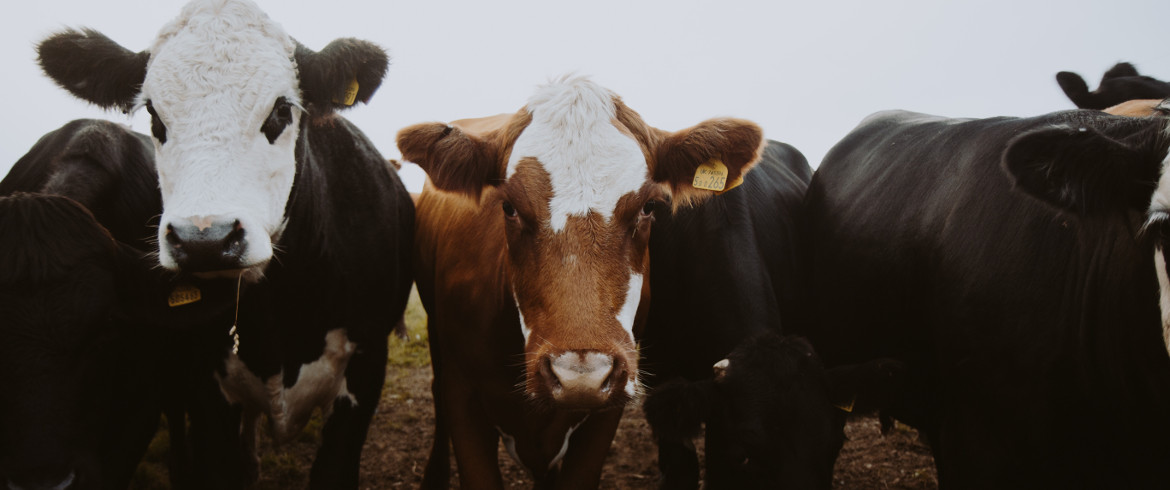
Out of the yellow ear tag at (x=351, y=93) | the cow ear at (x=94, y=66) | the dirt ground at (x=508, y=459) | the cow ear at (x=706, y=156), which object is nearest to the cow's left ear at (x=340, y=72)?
the yellow ear tag at (x=351, y=93)

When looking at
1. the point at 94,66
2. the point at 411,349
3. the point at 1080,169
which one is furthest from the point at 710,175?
the point at 411,349

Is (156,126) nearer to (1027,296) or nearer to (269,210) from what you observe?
(269,210)

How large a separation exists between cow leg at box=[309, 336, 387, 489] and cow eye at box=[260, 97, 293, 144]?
4.48 ft

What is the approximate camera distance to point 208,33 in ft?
9.63

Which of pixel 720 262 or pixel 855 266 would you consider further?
pixel 855 266

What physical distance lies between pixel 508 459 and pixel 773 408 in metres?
3.42

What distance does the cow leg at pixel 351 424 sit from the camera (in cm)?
381

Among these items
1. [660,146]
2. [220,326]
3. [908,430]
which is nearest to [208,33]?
[220,326]

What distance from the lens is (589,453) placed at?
3.50 metres

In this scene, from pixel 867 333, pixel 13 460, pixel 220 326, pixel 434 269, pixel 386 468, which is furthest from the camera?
pixel 386 468

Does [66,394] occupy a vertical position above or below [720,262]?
below

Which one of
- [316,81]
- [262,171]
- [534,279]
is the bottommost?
[534,279]

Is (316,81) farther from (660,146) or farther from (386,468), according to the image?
(386,468)

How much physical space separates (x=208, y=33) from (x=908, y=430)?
5742mm
